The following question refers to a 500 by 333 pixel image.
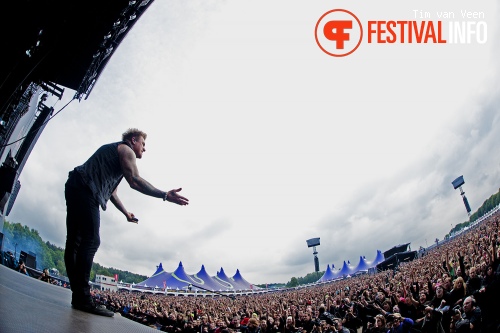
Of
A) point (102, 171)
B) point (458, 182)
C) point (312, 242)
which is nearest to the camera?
point (102, 171)

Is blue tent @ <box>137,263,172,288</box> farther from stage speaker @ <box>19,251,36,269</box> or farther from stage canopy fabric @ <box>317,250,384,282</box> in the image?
stage canopy fabric @ <box>317,250,384,282</box>

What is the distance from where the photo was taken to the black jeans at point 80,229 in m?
1.78

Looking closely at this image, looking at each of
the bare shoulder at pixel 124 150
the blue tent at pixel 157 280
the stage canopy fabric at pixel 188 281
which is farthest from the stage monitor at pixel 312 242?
the bare shoulder at pixel 124 150

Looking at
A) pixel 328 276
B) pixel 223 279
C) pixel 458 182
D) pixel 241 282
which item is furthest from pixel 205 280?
pixel 458 182

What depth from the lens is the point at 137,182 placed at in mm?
1807

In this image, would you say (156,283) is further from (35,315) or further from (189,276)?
(35,315)

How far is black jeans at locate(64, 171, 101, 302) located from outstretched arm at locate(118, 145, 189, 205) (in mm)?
327

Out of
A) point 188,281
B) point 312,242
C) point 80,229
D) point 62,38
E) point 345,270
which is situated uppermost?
point 312,242

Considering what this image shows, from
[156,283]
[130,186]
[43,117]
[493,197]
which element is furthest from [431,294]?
[493,197]

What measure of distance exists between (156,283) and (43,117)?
19.5 metres

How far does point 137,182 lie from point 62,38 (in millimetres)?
4837

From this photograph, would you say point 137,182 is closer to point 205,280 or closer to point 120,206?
point 120,206

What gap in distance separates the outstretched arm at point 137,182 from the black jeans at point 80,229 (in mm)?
327

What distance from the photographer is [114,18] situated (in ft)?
18.2
